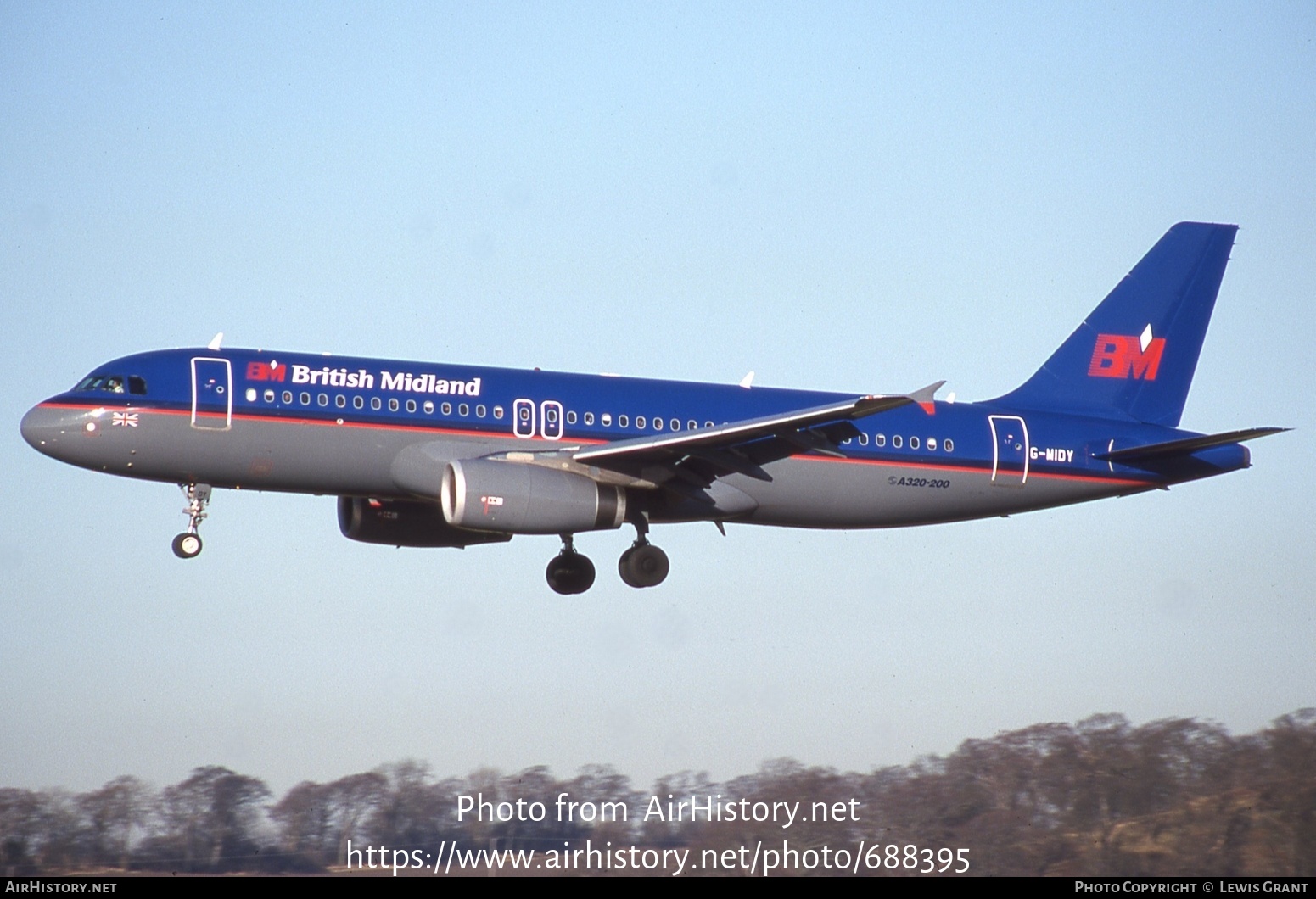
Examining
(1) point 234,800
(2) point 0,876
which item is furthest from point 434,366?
(2) point 0,876

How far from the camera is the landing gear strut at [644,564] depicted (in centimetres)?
4338

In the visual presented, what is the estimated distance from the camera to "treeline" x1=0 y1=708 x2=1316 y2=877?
1480 inches

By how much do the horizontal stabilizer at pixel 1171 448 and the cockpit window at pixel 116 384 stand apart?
67.8ft

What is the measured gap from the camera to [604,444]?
4188 cm

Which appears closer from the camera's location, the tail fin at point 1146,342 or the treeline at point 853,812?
the treeline at point 853,812

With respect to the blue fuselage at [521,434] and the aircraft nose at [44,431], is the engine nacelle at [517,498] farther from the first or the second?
the aircraft nose at [44,431]

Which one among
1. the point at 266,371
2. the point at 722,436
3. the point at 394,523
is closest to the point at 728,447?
the point at 722,436

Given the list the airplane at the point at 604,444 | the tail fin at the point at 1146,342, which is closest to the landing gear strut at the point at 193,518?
the airplane at the point at 604,444

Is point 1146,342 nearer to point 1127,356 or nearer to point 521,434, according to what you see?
point 1127,356

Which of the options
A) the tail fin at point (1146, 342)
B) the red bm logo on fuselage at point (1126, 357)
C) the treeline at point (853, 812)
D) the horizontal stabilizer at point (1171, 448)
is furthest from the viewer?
the red bm logo on fuselage at point (1126, 357)

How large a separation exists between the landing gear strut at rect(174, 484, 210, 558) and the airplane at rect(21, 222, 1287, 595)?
0.04 meters

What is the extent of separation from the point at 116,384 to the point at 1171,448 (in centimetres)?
2227

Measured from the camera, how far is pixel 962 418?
4525cm

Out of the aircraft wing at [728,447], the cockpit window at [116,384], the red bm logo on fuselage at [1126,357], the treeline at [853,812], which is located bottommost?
the treeline at [853,812]
